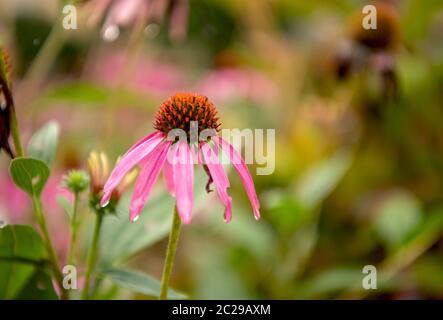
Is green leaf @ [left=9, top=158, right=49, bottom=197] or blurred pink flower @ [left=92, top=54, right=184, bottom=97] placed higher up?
blurred pink flower @ [left=92, top=54, right=184, bottom=97]

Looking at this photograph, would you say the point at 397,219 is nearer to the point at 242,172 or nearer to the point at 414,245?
the point at 414,245

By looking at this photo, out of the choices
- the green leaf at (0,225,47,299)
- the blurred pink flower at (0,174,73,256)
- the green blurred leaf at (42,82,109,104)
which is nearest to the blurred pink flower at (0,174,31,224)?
the blurred pink flower at (0,174,73,256)

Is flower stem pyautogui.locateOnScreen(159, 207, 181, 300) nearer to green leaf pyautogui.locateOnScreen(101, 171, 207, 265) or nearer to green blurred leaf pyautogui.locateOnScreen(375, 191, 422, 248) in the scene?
green leaf pyautogui.locateOnScreen(101, 171, 207, 265)

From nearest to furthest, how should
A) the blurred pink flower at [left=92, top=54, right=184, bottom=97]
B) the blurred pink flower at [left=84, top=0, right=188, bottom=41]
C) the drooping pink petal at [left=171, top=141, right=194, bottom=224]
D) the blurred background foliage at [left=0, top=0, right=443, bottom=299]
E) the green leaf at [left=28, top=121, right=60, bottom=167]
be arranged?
1. the drooping pink petal at [left=171, top=141, right=194, bottom=224]
2. the green leaf at [left=28, top=121, right=60, bottom=167]
3. the blurred pink flower at [left=84, top=0, right=188, bottom=41]
4. the blurred background foliage at [left=0, top=0, right=443, bottom=299]
5. the blurred pink flower at [left=92, top=54, right=184, bottom=97]

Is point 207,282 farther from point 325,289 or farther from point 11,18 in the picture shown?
point 11,18

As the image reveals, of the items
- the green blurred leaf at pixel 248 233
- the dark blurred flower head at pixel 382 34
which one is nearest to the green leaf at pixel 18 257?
the green blurred leaf at pixel 248 233

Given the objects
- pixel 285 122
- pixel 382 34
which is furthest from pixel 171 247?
pixel 285 122

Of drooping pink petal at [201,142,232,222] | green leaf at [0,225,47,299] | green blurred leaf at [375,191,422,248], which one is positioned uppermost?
green blurred leaf at [375,191,422,248]
